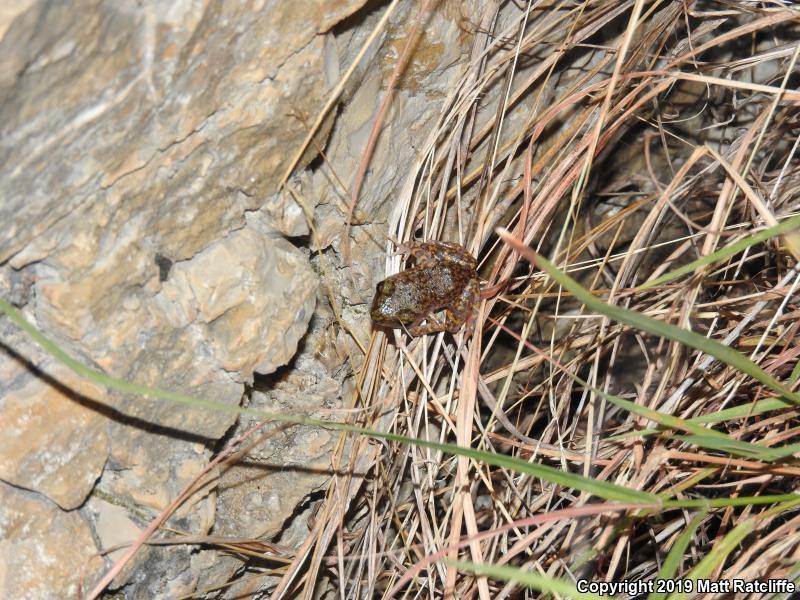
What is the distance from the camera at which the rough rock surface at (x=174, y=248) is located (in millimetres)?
1634

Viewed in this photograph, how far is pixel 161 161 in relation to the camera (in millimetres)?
1844

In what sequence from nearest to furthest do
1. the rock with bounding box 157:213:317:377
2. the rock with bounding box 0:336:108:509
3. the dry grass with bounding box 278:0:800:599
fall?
the rock with bounding box 0:336:108:509, the rock with bounding box 157:213:317:377, the dry grass with bounding box 278:0:800:599

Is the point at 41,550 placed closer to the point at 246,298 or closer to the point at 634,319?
the point at 246,298

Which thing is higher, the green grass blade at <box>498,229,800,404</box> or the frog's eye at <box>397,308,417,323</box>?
the green grass blade at <box>498,229,800,404</box>

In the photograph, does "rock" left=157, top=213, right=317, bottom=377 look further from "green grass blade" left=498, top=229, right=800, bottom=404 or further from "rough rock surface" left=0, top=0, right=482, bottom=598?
"green grass blade" left=498, top=229, right=800, bottom=404

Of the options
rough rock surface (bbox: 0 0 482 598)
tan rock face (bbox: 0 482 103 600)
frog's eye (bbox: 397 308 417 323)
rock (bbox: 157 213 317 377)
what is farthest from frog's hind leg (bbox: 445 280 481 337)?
tan rock face (bbox: 0 482 103 600)

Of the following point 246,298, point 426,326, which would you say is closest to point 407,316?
point 426,326

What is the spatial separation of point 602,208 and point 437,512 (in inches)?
68.7

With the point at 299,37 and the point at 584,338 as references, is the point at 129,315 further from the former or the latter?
the point at 584,338

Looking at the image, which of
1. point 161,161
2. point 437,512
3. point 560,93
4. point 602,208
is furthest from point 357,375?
point 602,208

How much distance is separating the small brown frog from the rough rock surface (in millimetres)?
150

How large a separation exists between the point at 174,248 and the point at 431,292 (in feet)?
3.60

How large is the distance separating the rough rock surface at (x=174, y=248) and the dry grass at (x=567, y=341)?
0.69ft

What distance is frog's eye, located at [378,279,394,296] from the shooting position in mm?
2617
